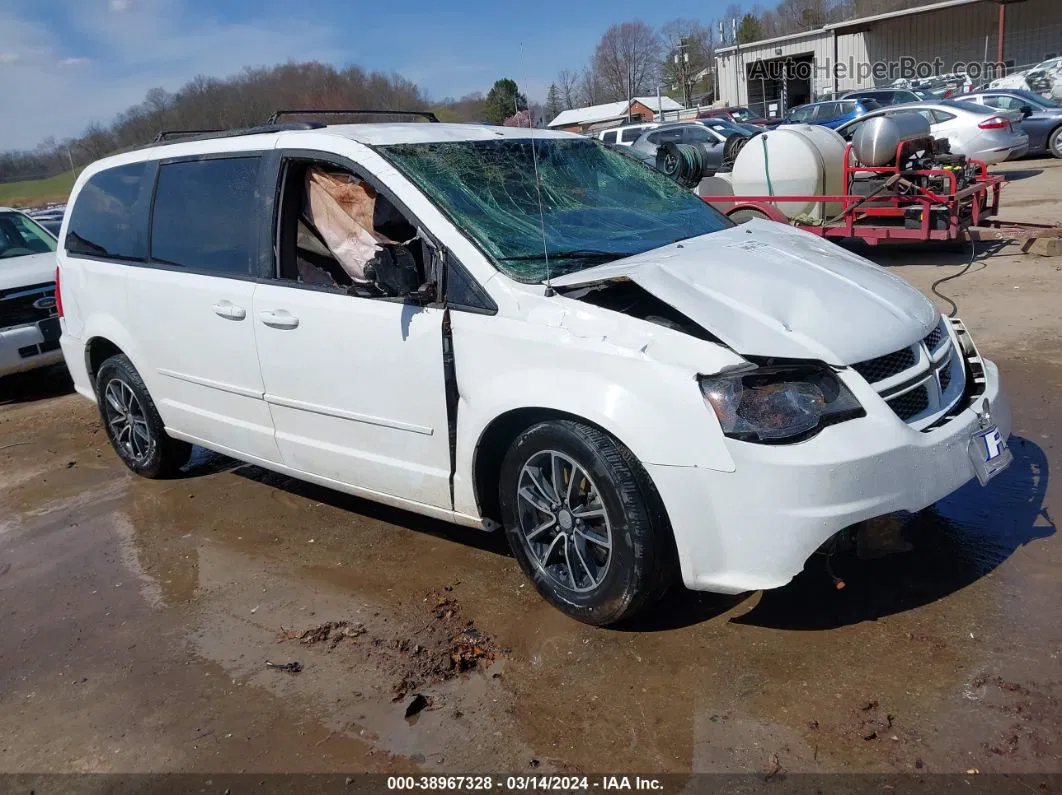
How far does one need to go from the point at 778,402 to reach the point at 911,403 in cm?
59

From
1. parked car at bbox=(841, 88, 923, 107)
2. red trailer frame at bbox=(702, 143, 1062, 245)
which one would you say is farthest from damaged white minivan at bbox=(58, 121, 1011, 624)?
parked car at bbox=(841, 88, 923, 107)

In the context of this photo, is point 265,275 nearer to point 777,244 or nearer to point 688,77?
point 777,244

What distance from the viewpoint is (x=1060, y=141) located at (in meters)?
20.1

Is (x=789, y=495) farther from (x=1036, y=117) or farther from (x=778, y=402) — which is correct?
(x=1036, y=117)

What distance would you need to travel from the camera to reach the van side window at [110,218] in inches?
201

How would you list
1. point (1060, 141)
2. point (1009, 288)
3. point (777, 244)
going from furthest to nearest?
point (1060, 141)
point (1009, 288)
point (777, 244)

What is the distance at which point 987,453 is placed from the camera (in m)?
3.31

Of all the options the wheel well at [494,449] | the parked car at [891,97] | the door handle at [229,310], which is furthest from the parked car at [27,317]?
the parked car at [891,97]

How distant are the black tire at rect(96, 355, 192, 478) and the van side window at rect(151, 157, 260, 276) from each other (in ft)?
2.80

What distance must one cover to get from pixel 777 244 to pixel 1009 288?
18.2 ft

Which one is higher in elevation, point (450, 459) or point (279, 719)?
point (450, 459)

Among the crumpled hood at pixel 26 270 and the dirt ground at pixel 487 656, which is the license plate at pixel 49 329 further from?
the dirt ground at pixel 487 656

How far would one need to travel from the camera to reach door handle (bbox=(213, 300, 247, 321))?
4.30m

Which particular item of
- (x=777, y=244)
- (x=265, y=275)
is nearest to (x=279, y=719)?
(x=265, y=275)
